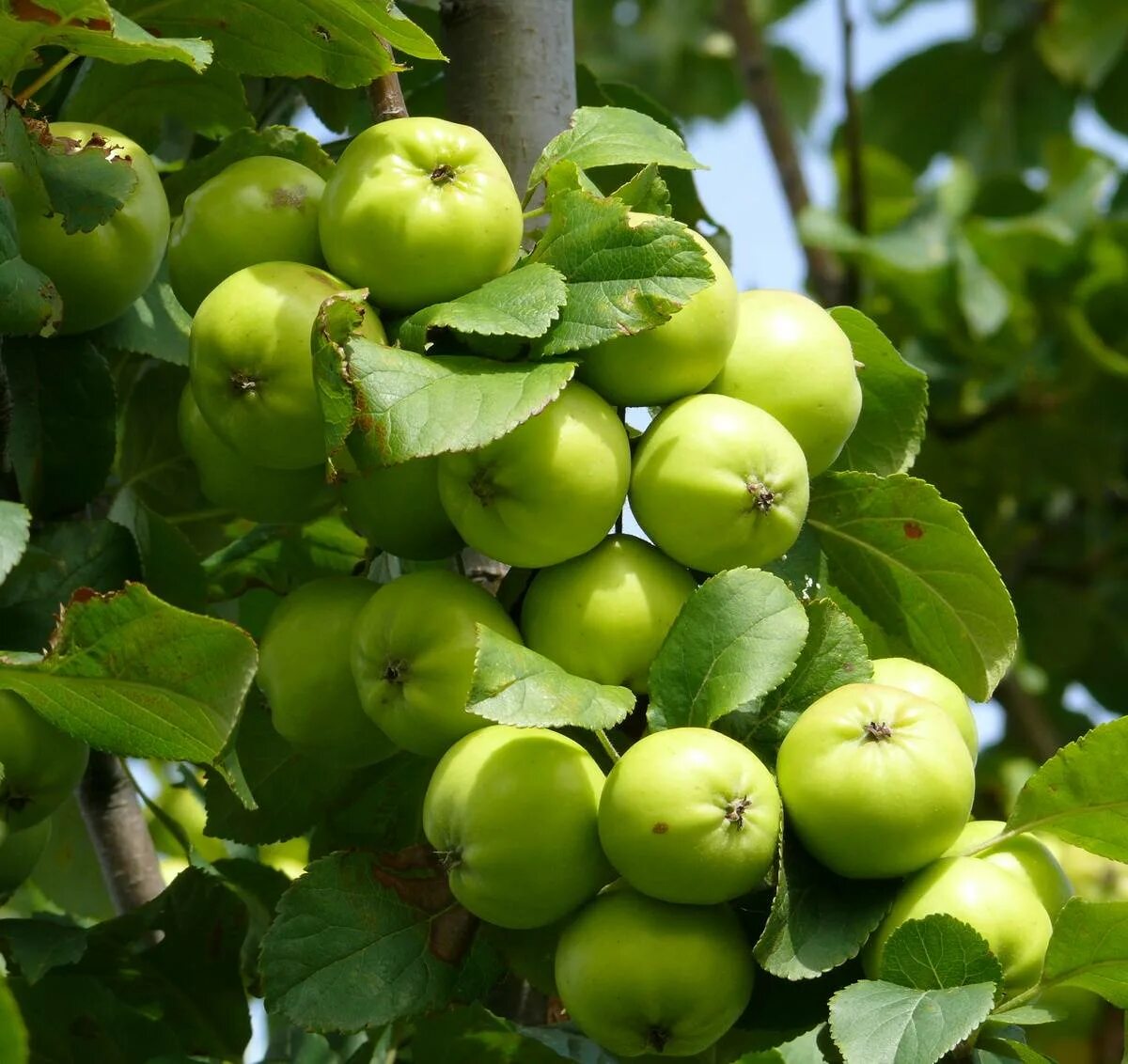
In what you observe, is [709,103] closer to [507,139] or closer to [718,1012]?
[507,139]

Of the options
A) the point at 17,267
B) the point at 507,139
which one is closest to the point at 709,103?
the point at 507,139

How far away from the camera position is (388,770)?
1.30 metres

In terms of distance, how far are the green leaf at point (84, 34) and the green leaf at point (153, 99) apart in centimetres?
24

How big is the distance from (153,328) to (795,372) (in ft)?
1.81

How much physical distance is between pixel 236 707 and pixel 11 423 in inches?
14.6

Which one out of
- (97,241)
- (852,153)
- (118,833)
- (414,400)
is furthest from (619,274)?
(852,153)

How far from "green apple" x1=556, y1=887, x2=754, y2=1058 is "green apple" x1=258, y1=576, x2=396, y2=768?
10.1 inches

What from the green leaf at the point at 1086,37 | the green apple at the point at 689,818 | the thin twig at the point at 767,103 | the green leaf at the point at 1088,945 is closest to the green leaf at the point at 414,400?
the green apple at the point at 689,818

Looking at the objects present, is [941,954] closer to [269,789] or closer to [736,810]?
[736,810]

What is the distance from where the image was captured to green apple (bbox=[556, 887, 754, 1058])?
947mm

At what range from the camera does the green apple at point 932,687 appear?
3.52 ft

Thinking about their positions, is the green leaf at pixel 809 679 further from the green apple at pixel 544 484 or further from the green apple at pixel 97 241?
the green apple at pixel 97 241

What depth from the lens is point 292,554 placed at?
1.38 meters

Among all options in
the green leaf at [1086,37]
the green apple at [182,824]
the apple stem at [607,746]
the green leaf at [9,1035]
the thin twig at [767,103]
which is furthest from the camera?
the green leaf at [1086,37]
